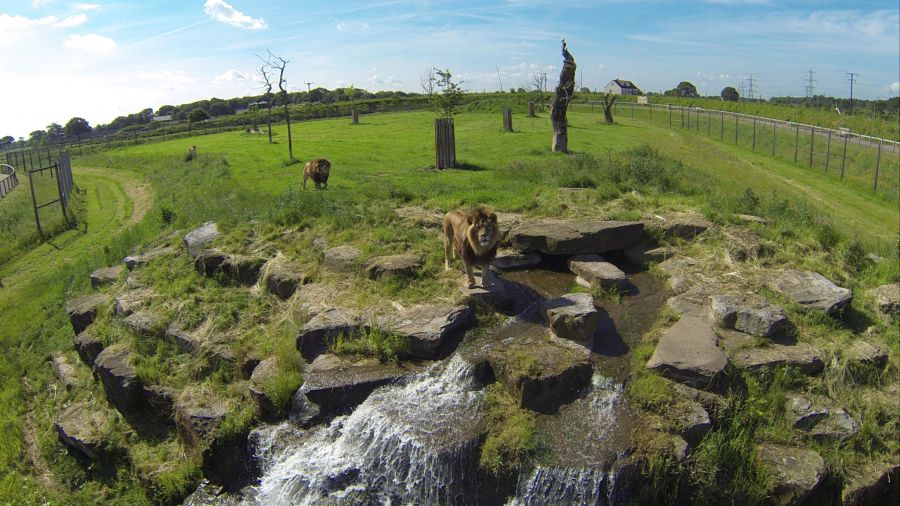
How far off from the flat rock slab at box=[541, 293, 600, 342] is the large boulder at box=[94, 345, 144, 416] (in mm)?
6537

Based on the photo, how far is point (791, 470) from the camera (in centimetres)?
682

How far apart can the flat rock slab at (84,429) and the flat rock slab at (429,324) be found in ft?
16.0

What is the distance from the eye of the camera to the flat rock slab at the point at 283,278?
10.9m

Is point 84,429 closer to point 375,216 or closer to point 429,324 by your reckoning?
point 429,324

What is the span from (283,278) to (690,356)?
22.4 ft

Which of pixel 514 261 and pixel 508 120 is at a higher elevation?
pixel 508 120

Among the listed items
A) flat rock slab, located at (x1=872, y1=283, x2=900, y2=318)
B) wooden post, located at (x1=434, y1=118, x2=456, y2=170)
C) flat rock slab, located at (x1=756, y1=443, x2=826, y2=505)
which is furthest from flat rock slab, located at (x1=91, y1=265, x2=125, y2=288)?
flat rock slab, located at (x1=872, y1=283, x2=900, y2=318)

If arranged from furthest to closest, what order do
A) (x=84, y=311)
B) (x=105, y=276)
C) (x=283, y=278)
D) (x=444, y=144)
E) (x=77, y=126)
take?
(x=77, y=126)
(x=444, y=144)
(x=105, y=276)
(x=84, y=311)
(x=283, y=278)

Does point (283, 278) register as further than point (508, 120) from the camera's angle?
No

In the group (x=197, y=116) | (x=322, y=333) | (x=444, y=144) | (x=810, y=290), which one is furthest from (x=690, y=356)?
(x=197, y=116)

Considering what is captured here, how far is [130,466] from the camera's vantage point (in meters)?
9.16

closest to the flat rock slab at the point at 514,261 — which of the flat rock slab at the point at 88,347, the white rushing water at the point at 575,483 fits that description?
the white rushing water at the point at 575,483

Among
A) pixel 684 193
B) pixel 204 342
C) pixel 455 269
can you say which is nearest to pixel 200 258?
pixel 204 342

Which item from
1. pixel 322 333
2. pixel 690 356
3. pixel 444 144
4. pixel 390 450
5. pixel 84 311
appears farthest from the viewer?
pixel 444 144
